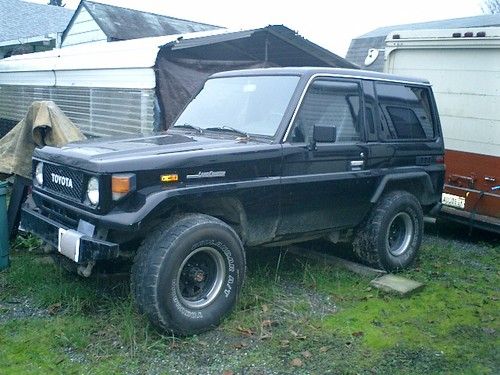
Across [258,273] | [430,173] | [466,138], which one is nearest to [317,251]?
[258,273]

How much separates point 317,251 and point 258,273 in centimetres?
113

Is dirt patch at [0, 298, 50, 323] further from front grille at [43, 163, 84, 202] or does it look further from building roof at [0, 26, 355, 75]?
building roof at [0, 26, 355, 75]

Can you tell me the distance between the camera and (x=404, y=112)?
6.11m

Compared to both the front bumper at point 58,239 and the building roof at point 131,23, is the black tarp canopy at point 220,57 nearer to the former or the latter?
the front bumper at point 58,239

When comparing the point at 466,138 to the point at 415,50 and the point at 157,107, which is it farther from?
the point at 157,107

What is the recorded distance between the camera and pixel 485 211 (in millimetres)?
7152

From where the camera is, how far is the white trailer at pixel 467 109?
23.0 feet

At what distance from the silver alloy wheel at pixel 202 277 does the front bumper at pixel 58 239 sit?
0.65m

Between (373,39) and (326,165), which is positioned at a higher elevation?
(373,39)

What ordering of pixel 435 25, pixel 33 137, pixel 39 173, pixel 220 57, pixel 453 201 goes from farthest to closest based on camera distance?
1. pixel 435 25
2. pixel 220 57
3. pixel 453 201
4. pixel 33 137
5. pixel 39 173

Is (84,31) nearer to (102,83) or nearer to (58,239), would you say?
(102,83)

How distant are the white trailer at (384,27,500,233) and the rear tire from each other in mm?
1419

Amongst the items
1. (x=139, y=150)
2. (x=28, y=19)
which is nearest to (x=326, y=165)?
(x=139, y=150)

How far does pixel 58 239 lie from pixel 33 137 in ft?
9.38
